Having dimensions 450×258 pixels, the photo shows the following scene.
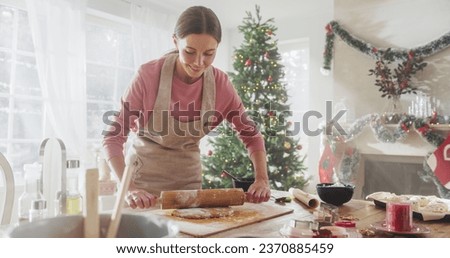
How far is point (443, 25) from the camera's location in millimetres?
3211

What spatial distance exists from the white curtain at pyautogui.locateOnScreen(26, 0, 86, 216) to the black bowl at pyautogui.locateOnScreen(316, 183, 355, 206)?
213 cm

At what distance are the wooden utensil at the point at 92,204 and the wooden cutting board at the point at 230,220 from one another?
24 centimetres

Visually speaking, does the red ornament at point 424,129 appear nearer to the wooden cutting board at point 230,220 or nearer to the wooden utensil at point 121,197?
the wooden cutting board at point 230,220

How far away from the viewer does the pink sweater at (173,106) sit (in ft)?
3.84

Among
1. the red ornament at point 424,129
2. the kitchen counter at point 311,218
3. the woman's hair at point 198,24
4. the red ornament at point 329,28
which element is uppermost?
the red ornament at point 329,28

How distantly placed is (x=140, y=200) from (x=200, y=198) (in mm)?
147

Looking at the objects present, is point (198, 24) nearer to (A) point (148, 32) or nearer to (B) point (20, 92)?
(B) point (20, 92)

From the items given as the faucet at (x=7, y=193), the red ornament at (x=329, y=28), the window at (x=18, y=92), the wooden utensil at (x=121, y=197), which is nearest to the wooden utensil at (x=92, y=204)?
the wooden utensil at (x=121, y=197)

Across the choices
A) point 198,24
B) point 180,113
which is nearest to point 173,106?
point 180,113

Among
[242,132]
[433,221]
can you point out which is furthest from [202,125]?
[433,221]

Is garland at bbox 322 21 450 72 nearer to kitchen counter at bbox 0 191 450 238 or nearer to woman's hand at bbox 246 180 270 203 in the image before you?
kitchen counter at bbox 0 191 450 238

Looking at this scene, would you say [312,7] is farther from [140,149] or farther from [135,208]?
[135,208]
